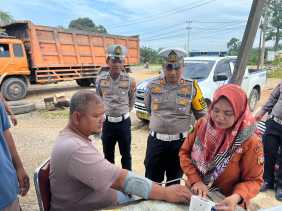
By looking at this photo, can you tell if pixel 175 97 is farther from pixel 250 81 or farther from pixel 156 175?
pixel 250 81

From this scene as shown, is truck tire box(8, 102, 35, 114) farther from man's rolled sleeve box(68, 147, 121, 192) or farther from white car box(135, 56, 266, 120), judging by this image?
man's rolled sleeve box(68, 147, 121, 192)

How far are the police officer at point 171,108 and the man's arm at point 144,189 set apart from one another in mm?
1129

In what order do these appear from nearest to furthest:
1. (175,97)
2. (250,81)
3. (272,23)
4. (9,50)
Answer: (175,97) → (250,81) → (9,50) → (272,23)

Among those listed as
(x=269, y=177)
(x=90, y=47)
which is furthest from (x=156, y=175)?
(x=90, y=47)

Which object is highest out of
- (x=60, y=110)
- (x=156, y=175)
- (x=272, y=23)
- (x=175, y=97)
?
(x=272, y=23)

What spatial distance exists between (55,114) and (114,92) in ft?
17.1

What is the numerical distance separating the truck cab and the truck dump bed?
1.79 feet

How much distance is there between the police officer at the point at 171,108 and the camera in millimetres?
2781

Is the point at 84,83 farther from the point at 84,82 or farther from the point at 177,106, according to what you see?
the point at 177,106

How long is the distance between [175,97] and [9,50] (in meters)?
9.66

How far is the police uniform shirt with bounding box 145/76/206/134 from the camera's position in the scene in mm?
2803

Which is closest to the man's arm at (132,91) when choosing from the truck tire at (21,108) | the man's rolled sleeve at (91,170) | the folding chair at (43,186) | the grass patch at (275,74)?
the folding chair at (43,186)

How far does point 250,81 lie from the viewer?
838cm

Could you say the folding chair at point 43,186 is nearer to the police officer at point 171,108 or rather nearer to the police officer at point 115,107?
the police officer at point 171,108
